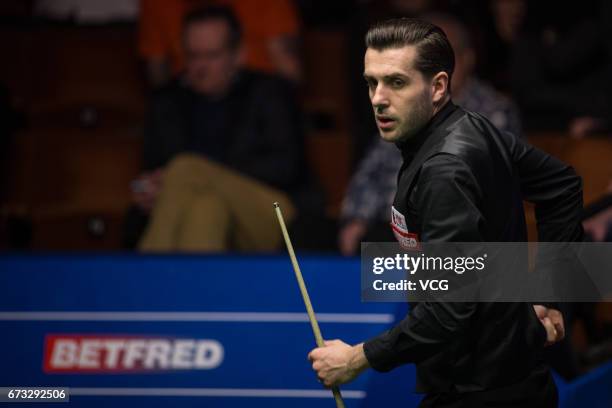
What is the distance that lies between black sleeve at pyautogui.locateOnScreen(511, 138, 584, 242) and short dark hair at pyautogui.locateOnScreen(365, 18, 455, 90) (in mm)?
261

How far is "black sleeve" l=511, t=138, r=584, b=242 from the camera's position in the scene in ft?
7.21

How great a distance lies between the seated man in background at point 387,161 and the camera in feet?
13.1

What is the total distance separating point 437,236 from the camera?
6.29 feet

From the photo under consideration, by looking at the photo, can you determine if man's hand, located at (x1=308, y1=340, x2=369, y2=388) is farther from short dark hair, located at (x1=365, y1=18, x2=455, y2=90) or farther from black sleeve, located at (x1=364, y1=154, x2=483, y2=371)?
short dark hair, located at (x1=365, y1=18, x2=455, y2=90)

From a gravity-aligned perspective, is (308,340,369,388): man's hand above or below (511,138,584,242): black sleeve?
below

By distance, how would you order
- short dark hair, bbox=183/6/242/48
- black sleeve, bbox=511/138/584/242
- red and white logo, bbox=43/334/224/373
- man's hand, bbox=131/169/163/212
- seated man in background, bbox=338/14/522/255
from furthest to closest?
short dark hair, bbox=183/6/242/48
man's hand, bbox=131/169/163/212
seated man in background, bbox=338/14/522/255
red and white logo, bbox=43/334/224/373
black sleeve, bbox=511/138/584/242

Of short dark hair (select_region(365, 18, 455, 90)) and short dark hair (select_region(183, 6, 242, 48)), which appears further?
short dark hair (select_region(183, 6, 242, 48))

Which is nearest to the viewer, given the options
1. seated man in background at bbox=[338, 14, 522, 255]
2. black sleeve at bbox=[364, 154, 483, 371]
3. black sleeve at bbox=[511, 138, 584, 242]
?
black sleeve at bbox=[364, 154, 483, 371]

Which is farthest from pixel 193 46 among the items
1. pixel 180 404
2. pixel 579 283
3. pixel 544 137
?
pixel 579 283

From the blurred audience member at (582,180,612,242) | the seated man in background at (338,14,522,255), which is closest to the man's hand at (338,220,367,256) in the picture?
the seated man in background at (338,14,522,255)

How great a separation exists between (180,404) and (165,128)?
1734 mm

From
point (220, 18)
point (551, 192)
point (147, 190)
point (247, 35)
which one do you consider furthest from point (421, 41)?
point (247, 35)

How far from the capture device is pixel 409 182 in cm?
203

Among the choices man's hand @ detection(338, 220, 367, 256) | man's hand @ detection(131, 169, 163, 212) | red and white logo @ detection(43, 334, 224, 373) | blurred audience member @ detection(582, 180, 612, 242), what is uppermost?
blurred audience member @ detection(582, 180, 612, 242)
